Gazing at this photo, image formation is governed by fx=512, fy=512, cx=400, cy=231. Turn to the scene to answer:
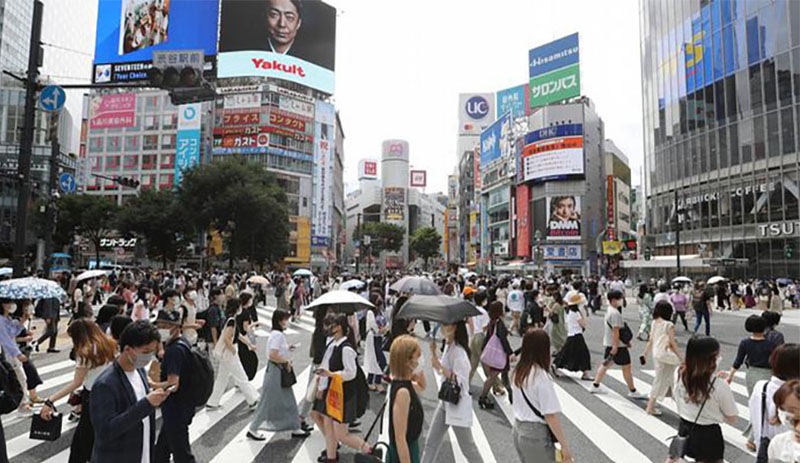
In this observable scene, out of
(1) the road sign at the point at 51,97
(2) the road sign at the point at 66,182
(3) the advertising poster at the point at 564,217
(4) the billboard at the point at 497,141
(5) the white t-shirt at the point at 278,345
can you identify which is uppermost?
(4) the billboard at the point at 497,141

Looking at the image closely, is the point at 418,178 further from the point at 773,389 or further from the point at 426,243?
the point at 773,389

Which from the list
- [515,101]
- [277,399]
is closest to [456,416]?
[277,399]

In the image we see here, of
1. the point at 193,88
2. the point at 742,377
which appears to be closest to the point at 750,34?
the point at 742,377

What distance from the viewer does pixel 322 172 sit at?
6812cm

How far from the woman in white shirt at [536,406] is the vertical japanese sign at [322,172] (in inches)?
2517

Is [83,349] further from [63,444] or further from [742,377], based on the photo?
[742,377]

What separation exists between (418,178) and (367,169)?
1617 cm

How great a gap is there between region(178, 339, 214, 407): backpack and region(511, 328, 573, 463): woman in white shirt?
2.40m

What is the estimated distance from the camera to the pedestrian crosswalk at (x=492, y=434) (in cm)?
543

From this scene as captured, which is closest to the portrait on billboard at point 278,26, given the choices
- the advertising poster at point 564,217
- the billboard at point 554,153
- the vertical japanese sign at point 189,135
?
the vertical japanese sign at point 189,135

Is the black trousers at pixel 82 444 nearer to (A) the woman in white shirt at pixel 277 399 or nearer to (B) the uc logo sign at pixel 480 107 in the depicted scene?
(A) the woman in white shirt at pixel 277 399

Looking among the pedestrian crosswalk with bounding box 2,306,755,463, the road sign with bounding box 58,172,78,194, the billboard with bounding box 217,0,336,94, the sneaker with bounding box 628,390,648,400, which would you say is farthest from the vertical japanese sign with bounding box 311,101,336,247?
the sneaker with bounding box 628,390,648,400

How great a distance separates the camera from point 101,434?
2.82 metres

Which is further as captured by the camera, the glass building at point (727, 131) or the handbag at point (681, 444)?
the glass building at point (727, 131)
